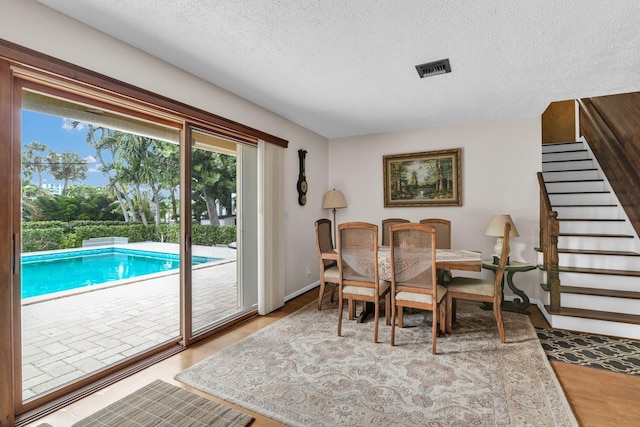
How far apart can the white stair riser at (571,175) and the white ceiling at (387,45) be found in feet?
5.55

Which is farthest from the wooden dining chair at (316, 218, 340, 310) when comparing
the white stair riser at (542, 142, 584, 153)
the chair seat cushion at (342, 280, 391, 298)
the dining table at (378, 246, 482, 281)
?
the white stair riser at (542, 142, 584, 153)

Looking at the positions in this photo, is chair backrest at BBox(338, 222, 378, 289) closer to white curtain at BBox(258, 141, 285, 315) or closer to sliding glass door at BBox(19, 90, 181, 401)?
white curtain at BBox(258, 141, 285, 315)

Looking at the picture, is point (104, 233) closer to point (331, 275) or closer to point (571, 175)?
point (331, 275)

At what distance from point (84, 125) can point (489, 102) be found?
13.3 feet

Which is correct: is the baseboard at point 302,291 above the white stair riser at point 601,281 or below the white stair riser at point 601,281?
below

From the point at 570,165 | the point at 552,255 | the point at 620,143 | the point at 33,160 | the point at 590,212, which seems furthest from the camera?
the point at 570,165

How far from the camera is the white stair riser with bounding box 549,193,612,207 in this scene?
4.06 meters

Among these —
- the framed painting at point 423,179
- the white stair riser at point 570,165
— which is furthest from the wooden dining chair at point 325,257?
the white stair riser at point 570,165

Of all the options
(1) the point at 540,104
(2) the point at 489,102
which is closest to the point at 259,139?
(2) the point at 489,102

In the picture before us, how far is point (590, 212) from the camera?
3.96 metres

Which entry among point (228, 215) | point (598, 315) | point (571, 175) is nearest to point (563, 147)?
point (571, 175)

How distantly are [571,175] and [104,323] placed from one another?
6657mm

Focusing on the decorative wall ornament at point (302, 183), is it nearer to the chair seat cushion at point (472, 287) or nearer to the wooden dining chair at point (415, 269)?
the wooden dining chair at point (415, 269)

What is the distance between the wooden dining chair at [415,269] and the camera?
252cm
